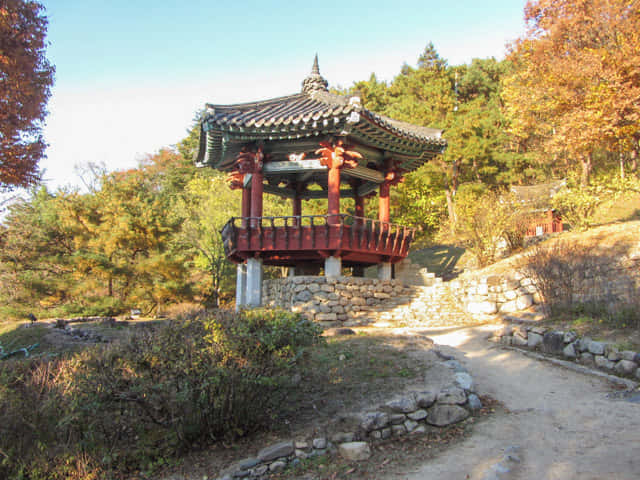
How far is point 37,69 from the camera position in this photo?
9.96m

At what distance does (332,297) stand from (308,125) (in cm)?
467

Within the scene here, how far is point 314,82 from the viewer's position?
45.4 ft

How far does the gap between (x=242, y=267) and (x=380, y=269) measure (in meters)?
4.61

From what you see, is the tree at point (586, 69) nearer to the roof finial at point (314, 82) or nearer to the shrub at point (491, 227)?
the shrub at point (491, 227)

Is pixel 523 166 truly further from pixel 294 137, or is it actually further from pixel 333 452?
pixel 333 452

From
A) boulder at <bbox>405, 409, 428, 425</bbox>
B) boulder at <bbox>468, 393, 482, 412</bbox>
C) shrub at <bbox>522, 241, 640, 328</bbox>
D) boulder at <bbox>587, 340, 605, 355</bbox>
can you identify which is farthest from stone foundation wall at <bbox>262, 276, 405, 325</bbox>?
boulder at <bbox>405, 409, 428, 425</bbox>

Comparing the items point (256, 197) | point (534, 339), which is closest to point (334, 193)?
point (256, 197)

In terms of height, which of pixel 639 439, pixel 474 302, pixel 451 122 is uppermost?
pixel 451 122

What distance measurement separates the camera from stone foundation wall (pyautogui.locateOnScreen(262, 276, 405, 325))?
11141 mm

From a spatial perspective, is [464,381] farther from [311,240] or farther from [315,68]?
[315,68]

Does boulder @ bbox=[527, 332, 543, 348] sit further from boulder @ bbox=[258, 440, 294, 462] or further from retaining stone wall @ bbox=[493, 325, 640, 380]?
boulder @ bbox=[258, 440, 294, 462]

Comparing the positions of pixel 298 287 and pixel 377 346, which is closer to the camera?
pixel 377 346

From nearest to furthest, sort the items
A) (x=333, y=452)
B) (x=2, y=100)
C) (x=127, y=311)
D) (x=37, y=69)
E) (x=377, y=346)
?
(x=333, y=452)
(x=377, y=346)
(x=2, y=100)
(x=37, y=69)
(x=127, y=311)

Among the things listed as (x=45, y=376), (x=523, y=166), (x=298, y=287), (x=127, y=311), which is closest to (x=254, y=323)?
(x=45, y=376)
